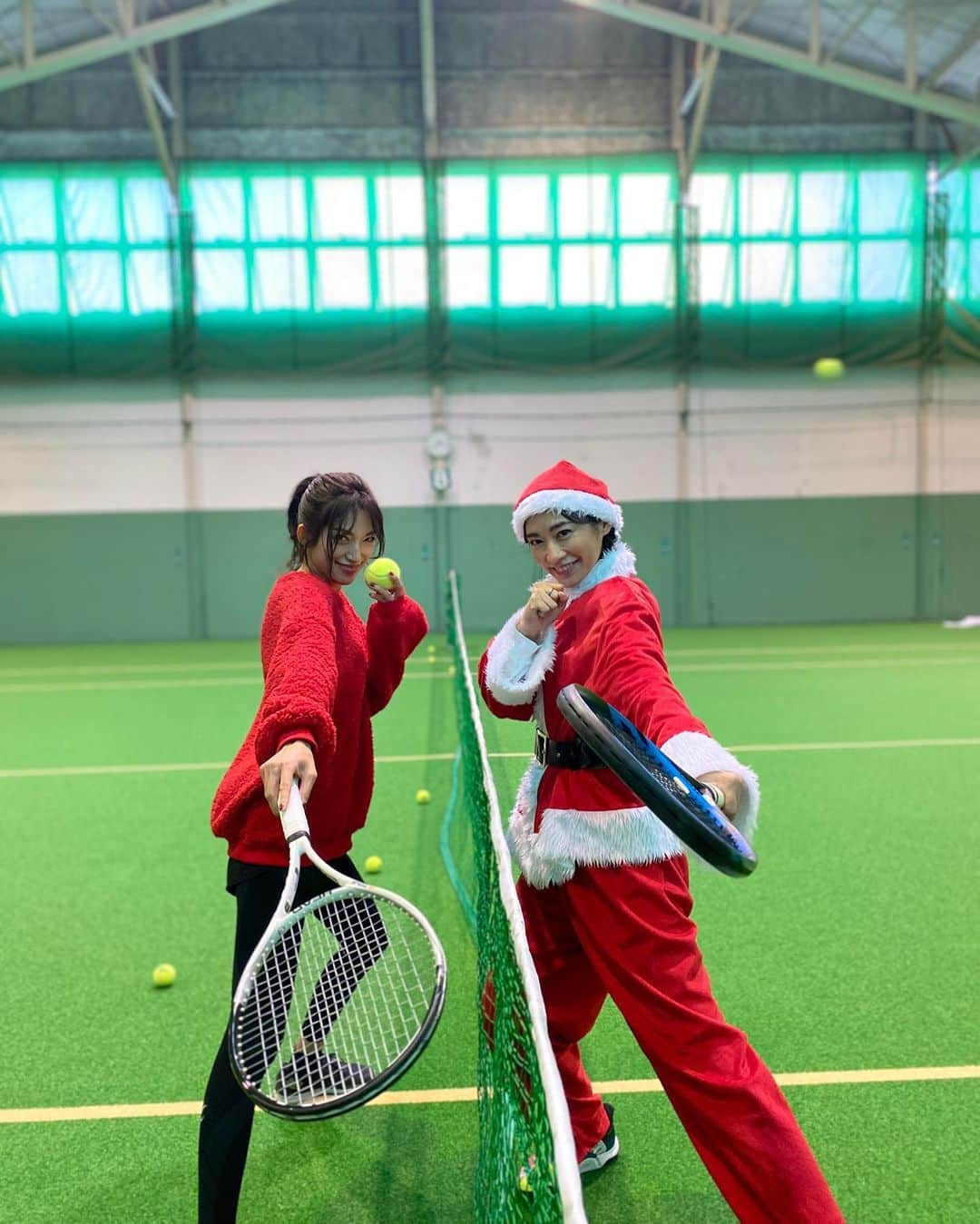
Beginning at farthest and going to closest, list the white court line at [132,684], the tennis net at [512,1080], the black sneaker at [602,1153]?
the white court line at [132,684] < the black sneaker at [602,1153] < the tennis net at [512,1080]

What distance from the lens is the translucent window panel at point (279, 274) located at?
1413 cm

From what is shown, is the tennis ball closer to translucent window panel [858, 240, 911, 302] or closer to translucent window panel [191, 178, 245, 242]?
translucent window panel [858, 240, 911, 302]

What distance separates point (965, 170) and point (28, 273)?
13.5 metres

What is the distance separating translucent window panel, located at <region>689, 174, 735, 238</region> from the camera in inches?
565

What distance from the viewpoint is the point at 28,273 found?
13875 mm

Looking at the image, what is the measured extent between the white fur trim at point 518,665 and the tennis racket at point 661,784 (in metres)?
0.56

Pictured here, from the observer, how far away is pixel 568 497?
2.34 meters

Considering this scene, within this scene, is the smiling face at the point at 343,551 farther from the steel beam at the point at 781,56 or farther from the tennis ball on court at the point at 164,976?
the steel beam at the point at 781,56

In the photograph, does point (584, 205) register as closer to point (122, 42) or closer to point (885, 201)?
point (885, 201)

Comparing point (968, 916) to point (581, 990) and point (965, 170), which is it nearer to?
point (581, 990)

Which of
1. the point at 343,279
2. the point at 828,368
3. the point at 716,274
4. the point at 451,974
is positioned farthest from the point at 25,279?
the point at 451,974

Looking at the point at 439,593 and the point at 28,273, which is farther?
the point at 439,593

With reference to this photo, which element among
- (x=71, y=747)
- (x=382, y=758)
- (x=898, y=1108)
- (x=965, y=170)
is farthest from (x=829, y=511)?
(x=898, y=1108)

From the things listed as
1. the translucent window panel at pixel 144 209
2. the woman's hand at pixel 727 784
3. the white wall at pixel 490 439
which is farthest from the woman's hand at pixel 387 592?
the translucent window panel at pixel 144 209
